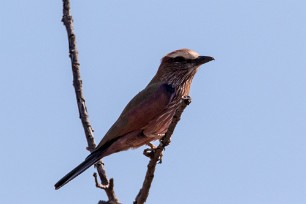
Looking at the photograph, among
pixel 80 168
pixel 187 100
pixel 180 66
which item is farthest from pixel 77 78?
pixel 180 66

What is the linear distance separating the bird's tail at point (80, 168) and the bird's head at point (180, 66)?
196 cm

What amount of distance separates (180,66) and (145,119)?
133 centimetres

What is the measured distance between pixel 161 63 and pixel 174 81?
0.56 m

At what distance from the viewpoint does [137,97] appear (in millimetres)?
6637

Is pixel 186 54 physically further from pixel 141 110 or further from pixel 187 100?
pixel 187 100

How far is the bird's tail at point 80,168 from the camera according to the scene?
543 cm

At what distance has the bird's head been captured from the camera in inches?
281

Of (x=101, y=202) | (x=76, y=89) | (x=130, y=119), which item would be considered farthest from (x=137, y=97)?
(x=101, y=202)

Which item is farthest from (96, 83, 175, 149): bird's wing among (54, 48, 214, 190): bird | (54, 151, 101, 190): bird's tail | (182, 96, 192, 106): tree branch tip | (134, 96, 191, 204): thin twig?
(182, 96, 192, 106): tree branch tip

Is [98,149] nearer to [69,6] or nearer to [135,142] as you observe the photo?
[135,142]

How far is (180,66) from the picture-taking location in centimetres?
727

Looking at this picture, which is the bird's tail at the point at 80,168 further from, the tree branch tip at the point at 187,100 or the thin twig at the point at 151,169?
the tree branch tip at the point at 187,100

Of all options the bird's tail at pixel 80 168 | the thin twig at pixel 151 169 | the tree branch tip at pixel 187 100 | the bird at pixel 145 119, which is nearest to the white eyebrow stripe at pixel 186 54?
the bird at pixel 145 119

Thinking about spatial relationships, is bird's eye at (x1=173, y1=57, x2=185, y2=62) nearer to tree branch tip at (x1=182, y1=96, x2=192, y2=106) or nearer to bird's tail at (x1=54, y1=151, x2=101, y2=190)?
bird's tail at (x1=54, y1=151, x2=101, y2=190)
